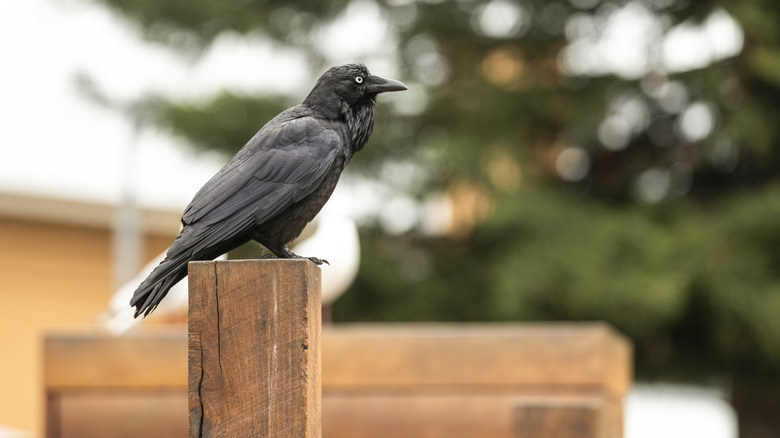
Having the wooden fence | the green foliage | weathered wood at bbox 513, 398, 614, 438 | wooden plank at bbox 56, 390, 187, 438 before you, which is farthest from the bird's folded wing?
the green foliage

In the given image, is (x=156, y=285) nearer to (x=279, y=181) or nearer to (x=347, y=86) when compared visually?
(x=279, y=181)

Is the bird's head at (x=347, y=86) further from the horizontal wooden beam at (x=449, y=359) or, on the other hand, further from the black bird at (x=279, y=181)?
the horizontal wooden beam at (x=449, y=359)

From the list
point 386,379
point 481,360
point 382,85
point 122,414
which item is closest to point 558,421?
point 481,360

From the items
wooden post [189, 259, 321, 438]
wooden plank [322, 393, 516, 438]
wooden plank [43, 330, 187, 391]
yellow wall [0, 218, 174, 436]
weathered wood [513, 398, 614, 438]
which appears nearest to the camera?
wooden post [189, 259, 321, 438]

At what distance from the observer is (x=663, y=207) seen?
677cm

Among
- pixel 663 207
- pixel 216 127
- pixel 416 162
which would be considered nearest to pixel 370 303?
pixel 416 162

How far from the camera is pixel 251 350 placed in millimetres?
2047

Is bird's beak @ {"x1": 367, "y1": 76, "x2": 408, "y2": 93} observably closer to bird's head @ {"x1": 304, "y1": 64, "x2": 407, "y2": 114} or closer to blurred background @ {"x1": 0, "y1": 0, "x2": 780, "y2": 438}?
bird's head @ {"x1": 304, "y1": 64, "x2": 407, "y2": 114}

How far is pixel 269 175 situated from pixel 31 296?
9328mm

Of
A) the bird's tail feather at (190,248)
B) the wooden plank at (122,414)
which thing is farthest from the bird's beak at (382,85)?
the wooden plank at (122,414)

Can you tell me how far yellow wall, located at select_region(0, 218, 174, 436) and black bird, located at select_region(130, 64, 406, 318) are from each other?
8926 millimetres

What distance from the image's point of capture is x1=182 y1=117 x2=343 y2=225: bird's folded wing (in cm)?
219

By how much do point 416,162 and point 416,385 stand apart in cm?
323

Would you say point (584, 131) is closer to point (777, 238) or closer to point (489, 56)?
point (489, 56)
